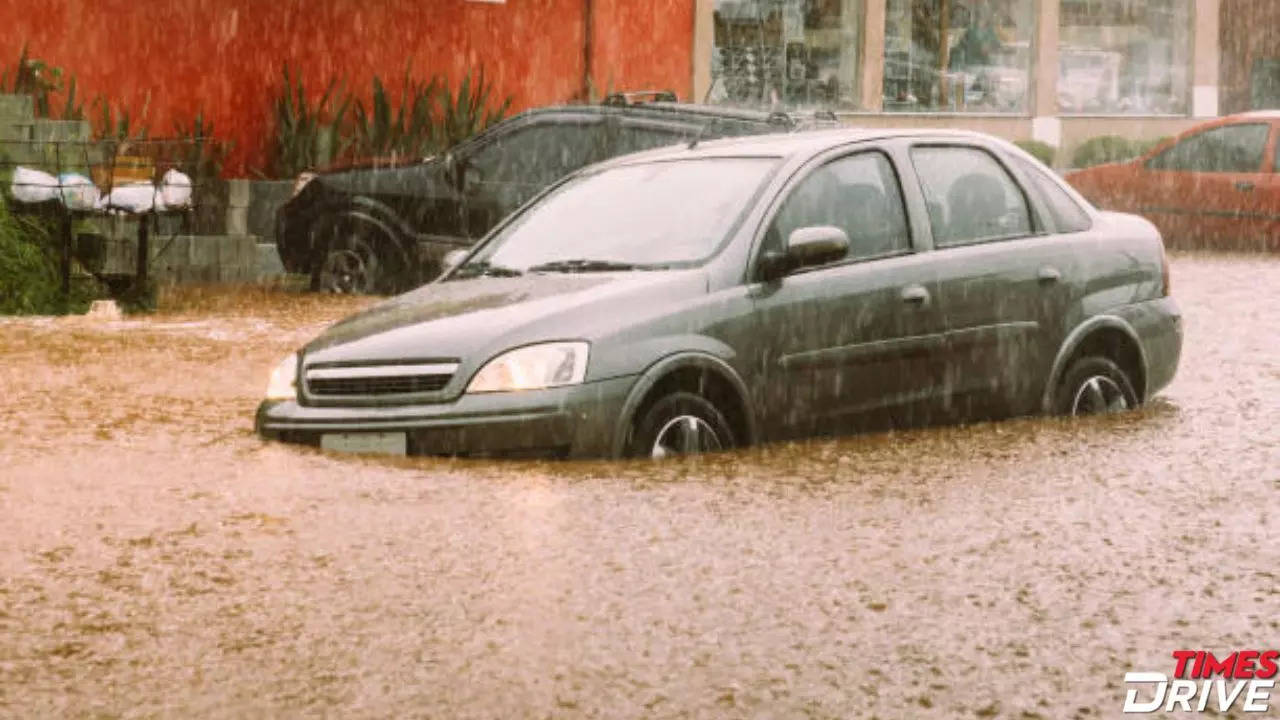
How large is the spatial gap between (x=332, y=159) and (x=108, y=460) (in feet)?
44.6

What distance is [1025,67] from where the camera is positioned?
112 feet

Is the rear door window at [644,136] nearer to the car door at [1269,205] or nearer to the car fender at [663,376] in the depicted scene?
the car fender at [663,376]

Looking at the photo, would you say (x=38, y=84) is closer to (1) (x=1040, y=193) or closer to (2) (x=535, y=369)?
(1) (x=1040, y=193)

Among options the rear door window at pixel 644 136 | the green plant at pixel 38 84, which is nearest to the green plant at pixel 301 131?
the green plant at pixel 38 84

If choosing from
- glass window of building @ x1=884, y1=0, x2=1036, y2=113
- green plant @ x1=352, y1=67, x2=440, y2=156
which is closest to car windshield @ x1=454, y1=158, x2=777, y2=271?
green plant @ x1=352, y1=67, x2=440, y2=156

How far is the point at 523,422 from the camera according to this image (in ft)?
31.4

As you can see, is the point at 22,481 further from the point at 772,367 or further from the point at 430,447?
the point at 772,367

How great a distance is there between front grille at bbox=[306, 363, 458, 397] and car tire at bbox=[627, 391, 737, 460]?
78 centimetres

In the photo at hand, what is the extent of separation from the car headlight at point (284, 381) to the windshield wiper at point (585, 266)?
1.12 m

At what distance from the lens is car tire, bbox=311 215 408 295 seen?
1981 centimetres

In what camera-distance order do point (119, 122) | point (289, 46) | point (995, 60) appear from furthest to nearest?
point (995, 60), point (289, 46), point (119, 122)

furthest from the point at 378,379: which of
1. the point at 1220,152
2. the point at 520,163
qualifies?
the point at 1220,152

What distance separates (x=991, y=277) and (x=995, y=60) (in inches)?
920

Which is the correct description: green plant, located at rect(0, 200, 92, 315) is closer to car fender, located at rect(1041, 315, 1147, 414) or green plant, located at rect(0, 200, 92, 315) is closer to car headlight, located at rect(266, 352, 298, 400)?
car headlight, located at rect(266, 352, 298, 400)
